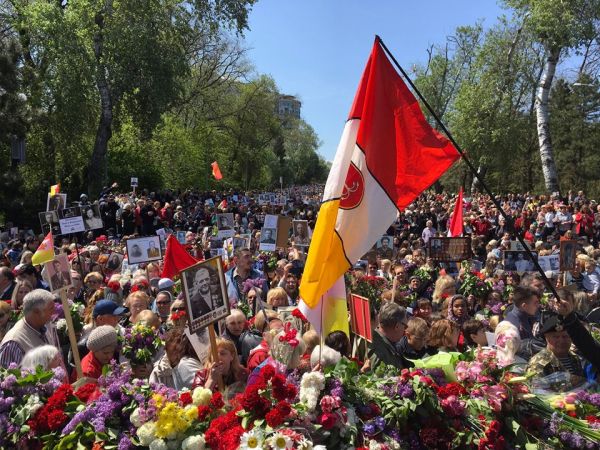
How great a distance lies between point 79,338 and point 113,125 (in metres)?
25.2

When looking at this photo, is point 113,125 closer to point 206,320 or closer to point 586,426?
point 206,320

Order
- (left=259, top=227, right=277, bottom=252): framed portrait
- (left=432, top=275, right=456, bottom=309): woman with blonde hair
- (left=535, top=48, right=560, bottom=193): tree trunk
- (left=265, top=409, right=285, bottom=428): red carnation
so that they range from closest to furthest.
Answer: (left=265, top=409, right=285, bottom=428): red carnation
(left=432, top=275, right=456, bottom=309): woman with blonde hair
(left=259, top=227, right=277, bottom=252): framed portrait
(left=535, top=48, right=560, bottom=193): tree trunk

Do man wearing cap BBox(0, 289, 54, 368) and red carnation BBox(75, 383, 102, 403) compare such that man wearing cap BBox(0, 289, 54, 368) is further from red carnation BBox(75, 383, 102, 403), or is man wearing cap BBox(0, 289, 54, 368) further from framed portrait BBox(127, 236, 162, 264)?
framed portrait BBox(127, 236, 162, 264)

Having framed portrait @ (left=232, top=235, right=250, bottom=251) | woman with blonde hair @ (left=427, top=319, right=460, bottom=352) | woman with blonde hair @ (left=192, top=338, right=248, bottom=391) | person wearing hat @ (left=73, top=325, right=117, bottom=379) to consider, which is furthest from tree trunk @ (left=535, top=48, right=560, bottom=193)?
person wearing hat @ (left=73, top=325, right=117, bottom=379)

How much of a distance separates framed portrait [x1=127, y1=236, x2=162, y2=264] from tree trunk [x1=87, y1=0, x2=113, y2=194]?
56.3ft

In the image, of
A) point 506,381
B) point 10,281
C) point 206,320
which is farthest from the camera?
point 10,281

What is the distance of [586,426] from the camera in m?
3.48

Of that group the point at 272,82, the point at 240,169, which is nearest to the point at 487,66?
the point at 272,82

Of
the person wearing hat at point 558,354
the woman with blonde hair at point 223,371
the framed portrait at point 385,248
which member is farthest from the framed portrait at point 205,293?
the framed portrait at point 385,248

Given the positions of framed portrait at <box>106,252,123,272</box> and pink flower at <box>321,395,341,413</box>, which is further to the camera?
framed portrait at <box>106,252,123,272</box>

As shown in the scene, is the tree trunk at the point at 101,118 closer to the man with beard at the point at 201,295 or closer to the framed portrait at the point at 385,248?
the framed portrait at the point at 385,248

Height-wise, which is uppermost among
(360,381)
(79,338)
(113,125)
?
(113,125)

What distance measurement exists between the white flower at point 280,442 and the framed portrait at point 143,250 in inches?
333

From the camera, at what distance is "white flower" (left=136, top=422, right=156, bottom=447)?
3.38 metres
